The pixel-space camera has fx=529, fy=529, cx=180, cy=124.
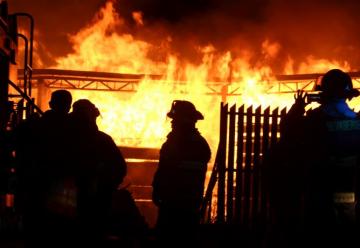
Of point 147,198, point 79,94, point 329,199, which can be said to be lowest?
point 147,198

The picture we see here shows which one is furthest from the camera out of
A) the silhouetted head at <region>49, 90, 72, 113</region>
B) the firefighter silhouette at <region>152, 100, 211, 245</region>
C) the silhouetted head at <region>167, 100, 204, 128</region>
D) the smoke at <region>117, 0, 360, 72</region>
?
the smoke at <region>117, 0, 360, 72</region>

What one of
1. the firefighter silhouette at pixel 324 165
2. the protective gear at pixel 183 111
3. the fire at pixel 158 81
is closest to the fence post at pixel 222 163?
the protective gear at pixel 183 111

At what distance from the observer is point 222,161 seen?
804cm

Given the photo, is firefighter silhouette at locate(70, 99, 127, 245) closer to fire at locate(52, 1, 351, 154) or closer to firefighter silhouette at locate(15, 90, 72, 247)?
firefighter silhouette at locate(15, 90, 72, 247)

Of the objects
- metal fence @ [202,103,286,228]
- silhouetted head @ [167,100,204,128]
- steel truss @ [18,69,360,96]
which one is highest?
steel truss @ [18,69,360,96]

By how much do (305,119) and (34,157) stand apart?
2.39m

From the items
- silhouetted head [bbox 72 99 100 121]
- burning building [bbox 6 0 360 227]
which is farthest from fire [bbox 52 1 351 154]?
silhouetted head [bbox 72 99 100 121]

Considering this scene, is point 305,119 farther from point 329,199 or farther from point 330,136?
point 329,199

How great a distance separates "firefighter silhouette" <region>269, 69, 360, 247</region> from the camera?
174 inches

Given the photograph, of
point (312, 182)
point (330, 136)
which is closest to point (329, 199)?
point (312, 182)

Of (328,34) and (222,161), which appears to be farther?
(328,34)

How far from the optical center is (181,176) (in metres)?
6.01

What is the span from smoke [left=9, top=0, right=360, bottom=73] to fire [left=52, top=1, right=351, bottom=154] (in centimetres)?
29

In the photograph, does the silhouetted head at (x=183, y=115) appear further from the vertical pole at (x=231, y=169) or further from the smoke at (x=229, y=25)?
the smoke at (x=229, y=25)
